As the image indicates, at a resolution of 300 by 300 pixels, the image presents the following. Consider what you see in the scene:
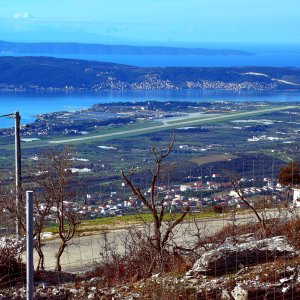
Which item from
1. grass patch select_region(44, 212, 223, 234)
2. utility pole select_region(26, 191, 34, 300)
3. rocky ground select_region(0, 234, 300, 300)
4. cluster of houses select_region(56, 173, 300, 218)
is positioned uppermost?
utility pole select_region(26, 191, 34, 300)

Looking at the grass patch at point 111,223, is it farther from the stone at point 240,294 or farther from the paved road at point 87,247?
the stone at point 240,294

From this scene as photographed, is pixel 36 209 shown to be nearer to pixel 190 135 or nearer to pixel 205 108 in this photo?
pixel 190 135

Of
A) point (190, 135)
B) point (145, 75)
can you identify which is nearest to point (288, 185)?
point (190, 135)

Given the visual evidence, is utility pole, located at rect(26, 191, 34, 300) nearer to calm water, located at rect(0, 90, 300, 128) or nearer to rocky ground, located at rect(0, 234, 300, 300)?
rocky ground, located at rect(0, 234, 300, 300)

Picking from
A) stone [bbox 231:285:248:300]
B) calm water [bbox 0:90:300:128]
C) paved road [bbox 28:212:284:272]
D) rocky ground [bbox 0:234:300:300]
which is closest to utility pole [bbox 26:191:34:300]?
rocky ground [bbox 0:234:300:300]

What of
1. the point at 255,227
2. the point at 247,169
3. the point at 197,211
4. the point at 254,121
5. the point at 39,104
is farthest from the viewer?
the point at 39,104

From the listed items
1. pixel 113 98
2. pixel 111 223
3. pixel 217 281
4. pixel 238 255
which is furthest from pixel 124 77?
pixel 217 281

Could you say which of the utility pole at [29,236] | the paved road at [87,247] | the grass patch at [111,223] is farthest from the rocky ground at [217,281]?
the grass patch at [111,223]

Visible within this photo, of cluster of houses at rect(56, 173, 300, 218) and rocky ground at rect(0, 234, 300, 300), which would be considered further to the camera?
cluster of houses at rect(56, 173, 300, 218)
